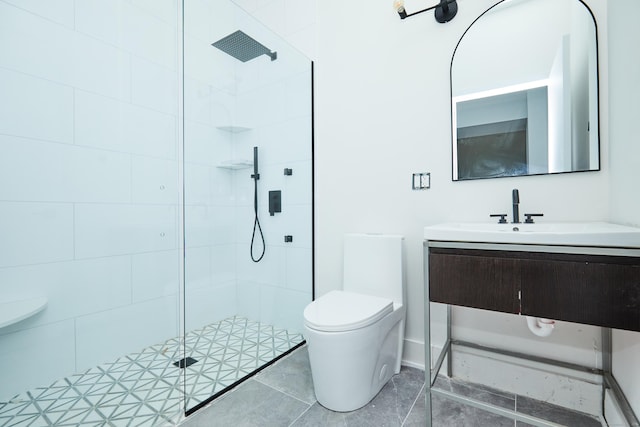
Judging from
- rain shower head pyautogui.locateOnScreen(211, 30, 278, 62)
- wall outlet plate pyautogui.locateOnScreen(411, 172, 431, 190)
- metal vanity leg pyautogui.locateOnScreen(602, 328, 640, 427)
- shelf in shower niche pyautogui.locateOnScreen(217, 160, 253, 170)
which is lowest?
metal vanity leg pyautogui.locateOnScreen(602, 328, 640, 427)

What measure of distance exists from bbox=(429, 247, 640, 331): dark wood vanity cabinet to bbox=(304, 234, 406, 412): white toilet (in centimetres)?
35

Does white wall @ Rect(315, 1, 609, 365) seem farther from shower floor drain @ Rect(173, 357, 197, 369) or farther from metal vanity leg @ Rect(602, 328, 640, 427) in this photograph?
shower floor drain @ Rect(173, 357, 197, 369)

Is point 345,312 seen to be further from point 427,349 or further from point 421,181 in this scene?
point 421,181

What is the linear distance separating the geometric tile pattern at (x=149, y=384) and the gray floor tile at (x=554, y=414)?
127 centimetres

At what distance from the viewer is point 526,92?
1414mm

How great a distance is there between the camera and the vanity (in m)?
0.88

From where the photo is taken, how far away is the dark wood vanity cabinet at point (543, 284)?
0.88 metres

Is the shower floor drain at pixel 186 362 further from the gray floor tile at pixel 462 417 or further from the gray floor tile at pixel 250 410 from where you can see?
the gray floor tile at pixel 462 417

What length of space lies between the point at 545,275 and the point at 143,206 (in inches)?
84.4

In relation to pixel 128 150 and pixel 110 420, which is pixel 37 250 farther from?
pixel 110 420

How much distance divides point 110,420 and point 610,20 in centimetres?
274

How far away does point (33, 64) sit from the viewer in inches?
59.3

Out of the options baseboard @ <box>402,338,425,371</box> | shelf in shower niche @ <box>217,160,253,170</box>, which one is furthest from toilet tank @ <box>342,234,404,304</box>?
shelf in shower niche @ <box>217,160,253,170</box>

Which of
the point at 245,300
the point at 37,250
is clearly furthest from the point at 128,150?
the point at 245,300
